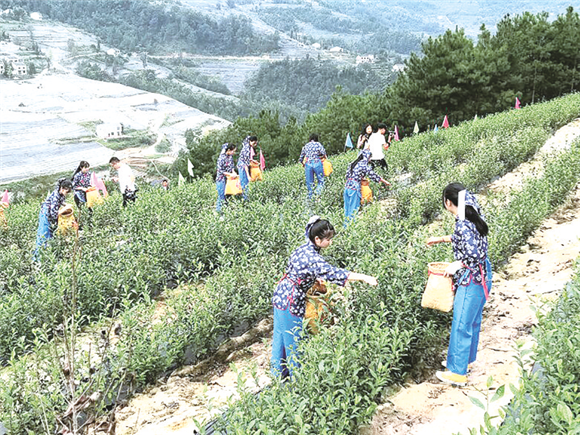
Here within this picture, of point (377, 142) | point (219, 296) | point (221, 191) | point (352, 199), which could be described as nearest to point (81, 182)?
point (221, 191)

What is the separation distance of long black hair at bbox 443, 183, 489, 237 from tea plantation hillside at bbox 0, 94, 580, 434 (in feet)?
2.77

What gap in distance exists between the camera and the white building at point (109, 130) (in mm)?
69750

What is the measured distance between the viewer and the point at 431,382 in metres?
4.29

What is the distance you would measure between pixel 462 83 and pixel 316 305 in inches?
799

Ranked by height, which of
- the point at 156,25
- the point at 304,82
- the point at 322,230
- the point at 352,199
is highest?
the point at 156,25

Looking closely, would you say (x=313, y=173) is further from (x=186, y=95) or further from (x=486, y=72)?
(x=186, y=95)

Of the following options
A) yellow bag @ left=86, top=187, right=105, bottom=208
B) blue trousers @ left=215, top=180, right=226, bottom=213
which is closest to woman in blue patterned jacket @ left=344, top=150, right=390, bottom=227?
blue trousers @ left=215, top=180, right=226, bottom=213

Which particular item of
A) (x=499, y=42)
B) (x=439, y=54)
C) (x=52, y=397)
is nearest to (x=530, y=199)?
(x=52, y=397)

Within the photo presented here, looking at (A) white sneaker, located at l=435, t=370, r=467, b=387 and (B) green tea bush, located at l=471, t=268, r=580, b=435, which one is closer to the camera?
(B) green tea bush, located at l=471, t=268, r=580, b=435

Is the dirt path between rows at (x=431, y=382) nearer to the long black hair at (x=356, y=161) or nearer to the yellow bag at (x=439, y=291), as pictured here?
the yellow bag at (x=439, y=291)

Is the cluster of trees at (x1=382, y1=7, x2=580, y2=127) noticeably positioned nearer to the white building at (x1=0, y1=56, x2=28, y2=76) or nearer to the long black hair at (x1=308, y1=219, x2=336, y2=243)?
the long black hair at (x1=308, y1=219, x2=336, y2=243)

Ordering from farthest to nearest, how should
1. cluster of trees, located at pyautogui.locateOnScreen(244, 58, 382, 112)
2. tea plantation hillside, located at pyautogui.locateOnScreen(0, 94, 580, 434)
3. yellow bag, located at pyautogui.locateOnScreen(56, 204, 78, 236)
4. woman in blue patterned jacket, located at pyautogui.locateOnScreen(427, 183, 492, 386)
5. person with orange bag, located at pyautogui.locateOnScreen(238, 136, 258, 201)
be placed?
cluster of trees, located at pyautogui.locateOnScreen(244, 58, 382, 112) < person with orange bag, located at pyautogui.locateOnScreen(238, 136, 258, 201) < yellow bag, located at pyautogui.locateOnScreen(56, 204, 78, 236) < woman in blue patterned jacket, located at pyautogui.locateOnScreen(427, 183, 492, 386) < tea plantation hillside, located at pyautogui.locateOnScreen(0, 94, 580, 434)

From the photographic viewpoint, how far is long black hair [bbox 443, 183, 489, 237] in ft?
12.7

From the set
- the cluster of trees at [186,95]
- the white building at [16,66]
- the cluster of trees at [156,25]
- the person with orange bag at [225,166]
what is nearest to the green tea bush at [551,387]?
the person with orange bag at [225,166]
